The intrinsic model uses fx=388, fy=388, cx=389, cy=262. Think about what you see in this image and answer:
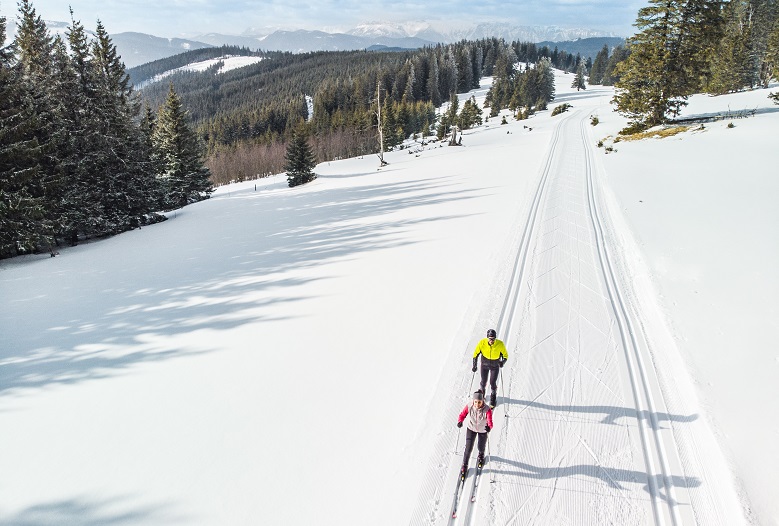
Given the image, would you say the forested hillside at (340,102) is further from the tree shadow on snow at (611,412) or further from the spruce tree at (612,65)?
the tree shadow on snow at (611,412)

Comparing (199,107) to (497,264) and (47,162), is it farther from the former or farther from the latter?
(497,264)

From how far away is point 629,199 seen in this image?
1816 cm

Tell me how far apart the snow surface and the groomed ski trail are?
0.11ft

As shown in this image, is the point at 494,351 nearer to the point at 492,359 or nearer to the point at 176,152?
the point at 492,359

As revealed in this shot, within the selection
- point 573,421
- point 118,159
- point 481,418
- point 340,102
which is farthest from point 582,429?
point 340,102

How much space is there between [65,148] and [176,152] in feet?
44.3

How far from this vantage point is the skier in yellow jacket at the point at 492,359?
21.8 feet

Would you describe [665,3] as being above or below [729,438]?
above

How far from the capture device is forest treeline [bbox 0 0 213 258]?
15562mm

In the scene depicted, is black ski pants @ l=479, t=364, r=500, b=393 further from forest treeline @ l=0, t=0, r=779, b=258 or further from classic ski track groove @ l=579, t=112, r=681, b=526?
forest treeline @ l=0, t=0, r=779, b=258

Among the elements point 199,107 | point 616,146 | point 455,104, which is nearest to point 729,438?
point 616,146

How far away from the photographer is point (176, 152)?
31766 mm

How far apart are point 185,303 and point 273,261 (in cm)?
376

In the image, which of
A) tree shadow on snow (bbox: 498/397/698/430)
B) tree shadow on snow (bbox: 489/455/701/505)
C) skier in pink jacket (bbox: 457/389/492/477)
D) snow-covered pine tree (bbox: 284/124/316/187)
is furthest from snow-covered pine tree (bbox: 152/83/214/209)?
tree shadow on snow (bbox: 489/455/701/505)
